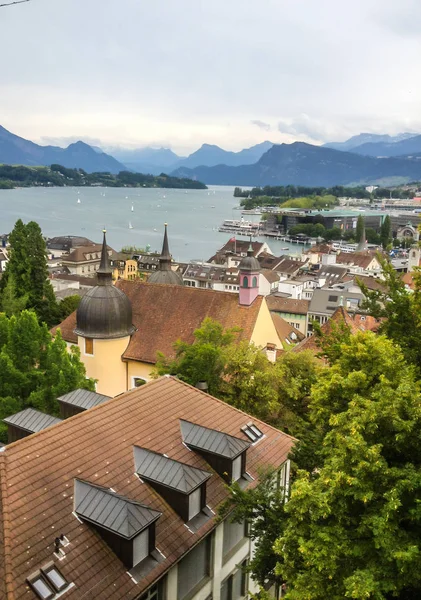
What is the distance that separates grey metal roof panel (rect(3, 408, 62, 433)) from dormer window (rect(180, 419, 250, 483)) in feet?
11.5

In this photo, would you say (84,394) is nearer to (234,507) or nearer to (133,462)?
(133,462)

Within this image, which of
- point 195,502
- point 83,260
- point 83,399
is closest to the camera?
point 195,502

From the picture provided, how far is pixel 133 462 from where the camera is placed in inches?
514

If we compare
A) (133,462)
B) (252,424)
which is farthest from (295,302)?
(133,462)

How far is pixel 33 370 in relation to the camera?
21516 millimetres

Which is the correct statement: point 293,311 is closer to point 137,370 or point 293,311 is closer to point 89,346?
point 137,370

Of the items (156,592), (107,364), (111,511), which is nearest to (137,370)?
(107,364)

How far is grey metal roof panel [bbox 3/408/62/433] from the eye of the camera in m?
14.6

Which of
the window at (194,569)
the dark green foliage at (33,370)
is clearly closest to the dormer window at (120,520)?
the window at (194,569)

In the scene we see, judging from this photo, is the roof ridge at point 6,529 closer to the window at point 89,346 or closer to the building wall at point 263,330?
the building wall at point 263,330

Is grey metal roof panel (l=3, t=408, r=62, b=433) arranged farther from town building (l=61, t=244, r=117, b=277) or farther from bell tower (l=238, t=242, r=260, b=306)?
town building (l=61, t=244, r=117, b=277)

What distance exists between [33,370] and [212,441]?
10.0 metres

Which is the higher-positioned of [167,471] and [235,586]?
[167,471]

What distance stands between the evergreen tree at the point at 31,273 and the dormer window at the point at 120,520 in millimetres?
40107
